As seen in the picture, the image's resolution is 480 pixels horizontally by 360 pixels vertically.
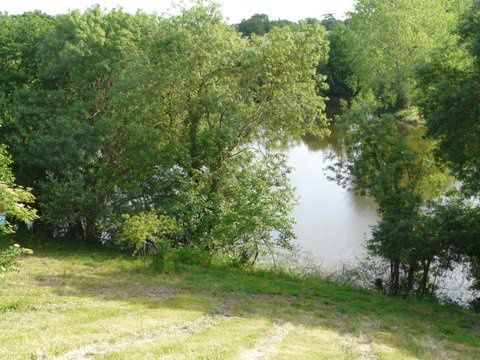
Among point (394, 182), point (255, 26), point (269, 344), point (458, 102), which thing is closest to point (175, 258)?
point (394, 182)

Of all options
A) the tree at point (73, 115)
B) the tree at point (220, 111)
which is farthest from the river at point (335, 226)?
the tree at point (73, 115)

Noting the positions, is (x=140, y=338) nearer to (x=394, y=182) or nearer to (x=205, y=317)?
(x=205, y=317)

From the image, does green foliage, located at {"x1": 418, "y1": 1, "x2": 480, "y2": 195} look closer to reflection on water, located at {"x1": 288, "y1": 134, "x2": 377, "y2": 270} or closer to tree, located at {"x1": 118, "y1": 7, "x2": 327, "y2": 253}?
reflection on water, located at {"x1": 288, "y1": 134, "x2": 377, "y2": 270}

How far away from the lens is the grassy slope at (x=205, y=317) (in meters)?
11.1

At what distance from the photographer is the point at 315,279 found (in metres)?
22.9

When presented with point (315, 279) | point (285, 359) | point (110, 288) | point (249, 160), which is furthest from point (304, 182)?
point (285, 359)

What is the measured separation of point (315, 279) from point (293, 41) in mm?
11142

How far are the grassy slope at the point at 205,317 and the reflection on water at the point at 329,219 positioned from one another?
5.83 m

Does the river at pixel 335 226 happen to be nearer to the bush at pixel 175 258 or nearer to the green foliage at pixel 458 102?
the green foliage at pixel 458 102

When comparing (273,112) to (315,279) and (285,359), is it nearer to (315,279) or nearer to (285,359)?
(315,279)

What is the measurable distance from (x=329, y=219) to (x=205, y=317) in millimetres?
19171

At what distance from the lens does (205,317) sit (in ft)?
47.2

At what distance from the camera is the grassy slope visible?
11094mm

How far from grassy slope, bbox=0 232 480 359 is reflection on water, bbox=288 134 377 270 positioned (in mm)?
5827
